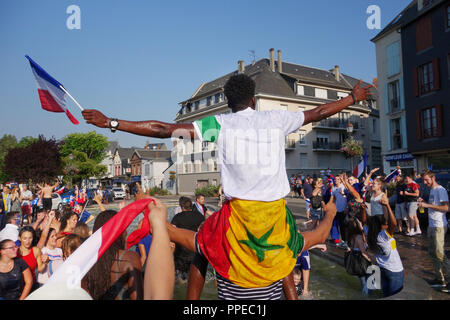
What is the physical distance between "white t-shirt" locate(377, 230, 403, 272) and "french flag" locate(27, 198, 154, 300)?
13.3ft

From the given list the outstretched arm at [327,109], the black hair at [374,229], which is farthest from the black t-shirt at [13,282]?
Result: the black hair at [374,229]

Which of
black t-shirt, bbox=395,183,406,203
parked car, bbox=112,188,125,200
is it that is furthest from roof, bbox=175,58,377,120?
black t-shirt, bbox=395,183,406,203

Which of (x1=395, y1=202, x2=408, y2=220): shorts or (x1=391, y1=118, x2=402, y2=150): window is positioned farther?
(x1=391, y1=118, x2=402, y2=150): window

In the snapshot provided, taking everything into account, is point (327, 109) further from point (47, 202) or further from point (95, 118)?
point (47, 202)

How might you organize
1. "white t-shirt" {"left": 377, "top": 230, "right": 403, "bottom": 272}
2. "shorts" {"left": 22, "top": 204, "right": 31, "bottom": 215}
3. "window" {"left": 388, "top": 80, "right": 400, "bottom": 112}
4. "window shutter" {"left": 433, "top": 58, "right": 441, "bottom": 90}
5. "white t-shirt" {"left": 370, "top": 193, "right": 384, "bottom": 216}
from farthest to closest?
"window" {"left": 388, "top": 80, "right": 400, "bottom": 112}, "window shutter" {"left": 433, "top": 58, "right": 441, "bottom": 90}, "shorts" {"left": 22, "top": 204, "right": 31, "bottom": 215}, "white t-shirt" {"left": 370, "top": 193, "right": 384, "bottom": 216}, "white t-shirt" {"left": 377, "top": 230, "right": 403, "bottom": 272}

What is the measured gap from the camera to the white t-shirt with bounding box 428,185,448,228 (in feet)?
21.0

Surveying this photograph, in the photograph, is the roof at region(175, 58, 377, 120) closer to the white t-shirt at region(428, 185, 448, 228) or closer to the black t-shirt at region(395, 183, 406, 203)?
the black t-shirt at region(395, 183, 406, 203)

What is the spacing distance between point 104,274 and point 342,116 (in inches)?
1808

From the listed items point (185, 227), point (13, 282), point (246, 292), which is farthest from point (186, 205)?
point (246, 292)

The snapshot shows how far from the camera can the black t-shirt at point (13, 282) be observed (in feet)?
14.4

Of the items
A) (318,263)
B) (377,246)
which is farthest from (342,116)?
(377,246)

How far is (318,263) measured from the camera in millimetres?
8383

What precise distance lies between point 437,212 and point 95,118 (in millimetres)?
6624
